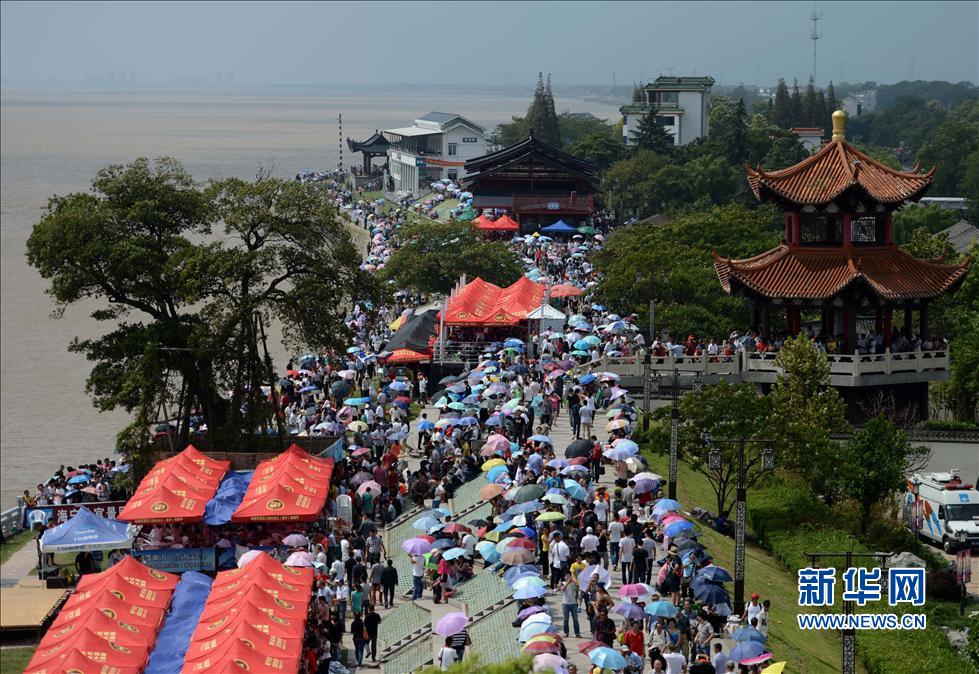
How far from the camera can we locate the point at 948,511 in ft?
139

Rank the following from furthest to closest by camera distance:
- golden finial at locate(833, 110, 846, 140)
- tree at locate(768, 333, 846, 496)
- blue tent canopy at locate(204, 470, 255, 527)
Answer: golden finial at locate(833, 110, 846, 140) < tree at locate(768, 333, 846, 496) < blue tent canopy at locate(204, 470, 255, 527)

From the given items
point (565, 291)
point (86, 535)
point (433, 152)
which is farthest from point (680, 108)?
point (86, 535)

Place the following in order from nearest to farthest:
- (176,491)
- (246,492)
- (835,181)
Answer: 1. (176,491)
2. (246,492)
3. (835,181)

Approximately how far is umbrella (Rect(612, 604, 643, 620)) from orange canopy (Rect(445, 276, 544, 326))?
92.9 feet

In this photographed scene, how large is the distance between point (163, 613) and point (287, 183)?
63.8 feet

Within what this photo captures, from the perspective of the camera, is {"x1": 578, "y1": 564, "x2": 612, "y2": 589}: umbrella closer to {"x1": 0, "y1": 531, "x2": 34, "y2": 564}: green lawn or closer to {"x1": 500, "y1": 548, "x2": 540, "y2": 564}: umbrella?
{"x1": 500, "y1": 548, "x2": 540, "y2": 564}: umbrella

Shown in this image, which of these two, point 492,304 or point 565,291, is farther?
point 565,291

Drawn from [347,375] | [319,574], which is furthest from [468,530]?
[347,375]

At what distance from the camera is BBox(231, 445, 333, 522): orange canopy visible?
35.4m

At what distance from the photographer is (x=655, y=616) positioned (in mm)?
27422

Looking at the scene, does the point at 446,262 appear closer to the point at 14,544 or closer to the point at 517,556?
the point at 14,544

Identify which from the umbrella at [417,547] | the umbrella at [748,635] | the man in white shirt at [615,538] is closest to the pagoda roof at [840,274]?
the man in white shirt at [615,538]

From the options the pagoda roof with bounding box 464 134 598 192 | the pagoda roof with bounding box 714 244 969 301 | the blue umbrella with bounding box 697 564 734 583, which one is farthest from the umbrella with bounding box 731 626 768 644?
the pagoda roof with bounding box 464 134 598 192

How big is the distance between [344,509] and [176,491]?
12.7ft
